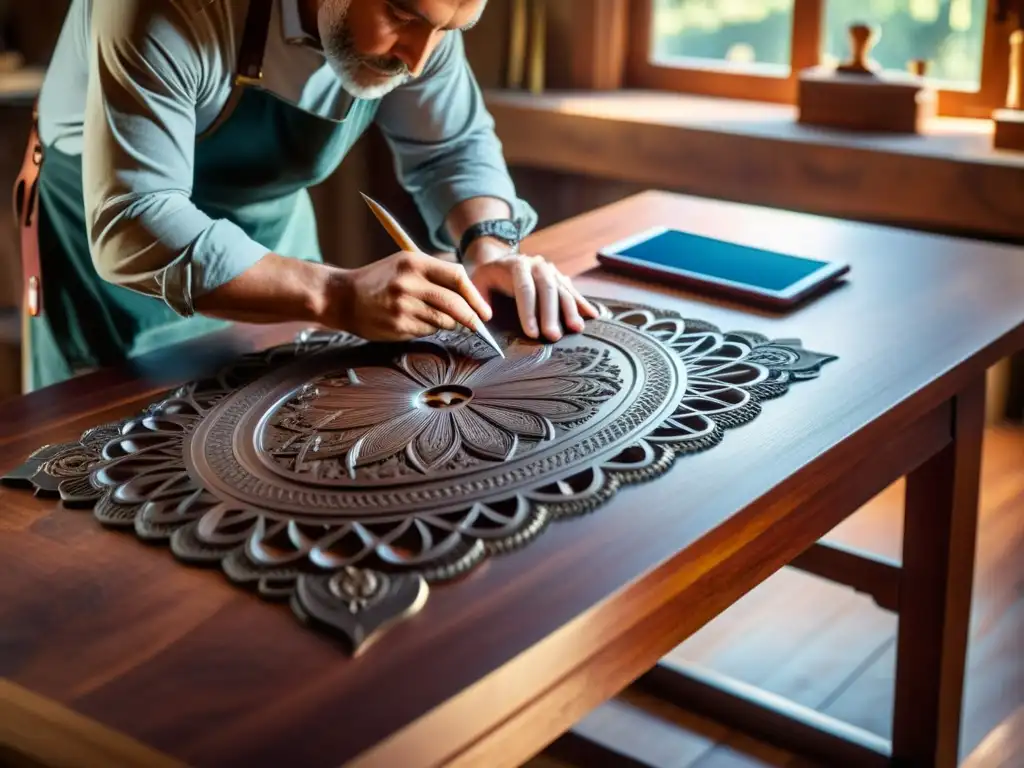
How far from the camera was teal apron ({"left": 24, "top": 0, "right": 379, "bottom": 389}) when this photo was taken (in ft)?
5.98

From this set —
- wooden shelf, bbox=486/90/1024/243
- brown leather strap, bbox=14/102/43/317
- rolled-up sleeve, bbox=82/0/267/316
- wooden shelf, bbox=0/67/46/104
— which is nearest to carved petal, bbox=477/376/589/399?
rolled-up sleeve, bbox=82/0/267/316

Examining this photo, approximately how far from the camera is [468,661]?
0.97 m

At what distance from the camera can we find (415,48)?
5.28ft

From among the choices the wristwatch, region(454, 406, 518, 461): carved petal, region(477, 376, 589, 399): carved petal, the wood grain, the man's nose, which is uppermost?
the man's nose

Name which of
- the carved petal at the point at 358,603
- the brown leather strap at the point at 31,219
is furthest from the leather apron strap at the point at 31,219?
the carved petal at the point at 358,603

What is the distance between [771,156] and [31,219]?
1.72 metres

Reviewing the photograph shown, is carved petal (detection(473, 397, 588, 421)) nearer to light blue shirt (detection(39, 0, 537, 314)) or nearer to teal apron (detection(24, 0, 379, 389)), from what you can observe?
light blue shirt (detection(39, 0, 537, 314))

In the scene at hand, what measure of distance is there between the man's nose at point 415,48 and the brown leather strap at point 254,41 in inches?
6.6

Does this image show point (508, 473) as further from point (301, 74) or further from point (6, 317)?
point (6, 317)

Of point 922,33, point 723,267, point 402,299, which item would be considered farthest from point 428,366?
point 922,33

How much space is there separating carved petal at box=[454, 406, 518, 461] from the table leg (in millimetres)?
698

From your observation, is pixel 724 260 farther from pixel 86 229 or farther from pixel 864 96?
pixel 864 96

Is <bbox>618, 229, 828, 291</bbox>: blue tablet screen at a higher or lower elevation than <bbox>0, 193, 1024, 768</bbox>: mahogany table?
higher

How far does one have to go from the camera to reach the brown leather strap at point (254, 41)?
163 cm
